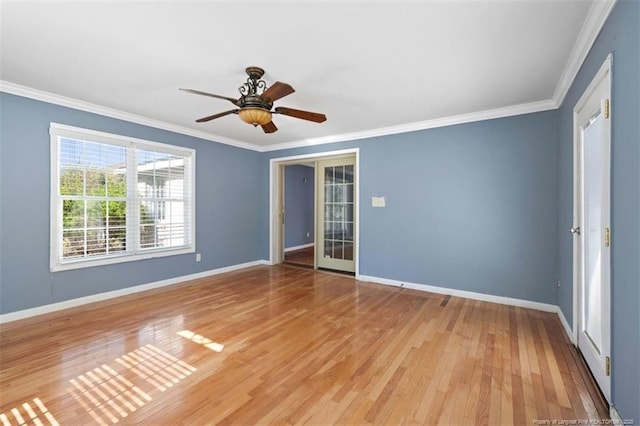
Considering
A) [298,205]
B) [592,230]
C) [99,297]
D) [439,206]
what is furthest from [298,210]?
[592,230]

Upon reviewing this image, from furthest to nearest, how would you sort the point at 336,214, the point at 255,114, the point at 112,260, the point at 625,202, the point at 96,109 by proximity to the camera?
the point at 336,214 < the point at 112,260 < the point at 96,109 < the point at 255,114 < the point at 625,202

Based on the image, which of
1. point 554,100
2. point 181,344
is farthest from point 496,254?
point 181,344

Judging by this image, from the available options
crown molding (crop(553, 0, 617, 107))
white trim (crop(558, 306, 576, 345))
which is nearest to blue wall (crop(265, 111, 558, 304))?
white trim (crop(558, 306, 576, 345))

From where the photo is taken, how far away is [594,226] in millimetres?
2166

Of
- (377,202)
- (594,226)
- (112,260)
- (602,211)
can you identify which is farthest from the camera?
(377,202)

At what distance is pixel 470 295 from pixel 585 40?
2951 millimetres

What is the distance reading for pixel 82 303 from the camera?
11.4ft

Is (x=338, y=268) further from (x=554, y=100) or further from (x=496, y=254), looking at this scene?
(x=554, y=100)

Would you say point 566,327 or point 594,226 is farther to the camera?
point 566,327

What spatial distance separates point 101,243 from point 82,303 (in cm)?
75

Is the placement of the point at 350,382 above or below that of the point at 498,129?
below

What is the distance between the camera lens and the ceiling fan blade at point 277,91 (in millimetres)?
2262

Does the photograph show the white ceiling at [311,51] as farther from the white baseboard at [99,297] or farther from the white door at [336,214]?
the white baseboard at [99,297]

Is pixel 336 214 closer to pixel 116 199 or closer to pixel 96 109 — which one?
pixel 116 199
